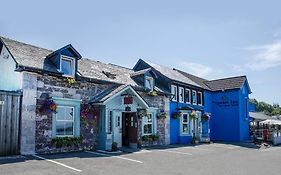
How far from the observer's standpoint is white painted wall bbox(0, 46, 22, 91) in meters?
15.3

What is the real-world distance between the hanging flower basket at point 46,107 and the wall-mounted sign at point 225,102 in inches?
812

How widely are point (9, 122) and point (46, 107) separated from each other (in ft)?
6.53

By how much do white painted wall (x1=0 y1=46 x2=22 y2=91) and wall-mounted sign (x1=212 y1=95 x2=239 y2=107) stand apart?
864 inches

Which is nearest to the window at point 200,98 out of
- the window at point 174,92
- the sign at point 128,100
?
the window at point 174,92

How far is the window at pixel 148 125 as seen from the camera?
21936 millimetres

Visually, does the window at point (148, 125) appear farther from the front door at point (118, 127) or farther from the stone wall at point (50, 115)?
the stone wall at point (50, 115)

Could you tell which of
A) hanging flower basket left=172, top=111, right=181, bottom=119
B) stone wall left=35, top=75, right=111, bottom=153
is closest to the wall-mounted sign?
hanging flower basket left=172, top=111, right=181, bottom=119

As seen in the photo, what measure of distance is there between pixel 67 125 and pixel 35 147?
2.33 m

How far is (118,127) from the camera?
1925cm

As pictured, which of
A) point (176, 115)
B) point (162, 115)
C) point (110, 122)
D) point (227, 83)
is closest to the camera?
point (110, 122)

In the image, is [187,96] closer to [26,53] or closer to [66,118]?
[66,118]

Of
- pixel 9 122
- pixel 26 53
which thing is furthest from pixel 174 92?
pixel 9 122

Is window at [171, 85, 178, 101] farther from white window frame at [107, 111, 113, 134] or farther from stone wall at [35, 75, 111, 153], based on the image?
white window frame at [107, 111, 113, 134]

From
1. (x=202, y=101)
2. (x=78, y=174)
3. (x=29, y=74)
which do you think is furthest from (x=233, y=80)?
(x=78, y=174)
